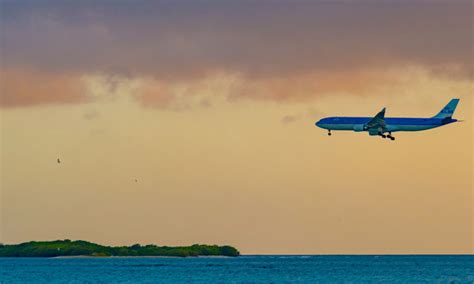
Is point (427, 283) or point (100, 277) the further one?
point (100, 277)

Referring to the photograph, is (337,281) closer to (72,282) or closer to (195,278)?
(195,278)

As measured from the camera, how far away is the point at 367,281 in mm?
181625

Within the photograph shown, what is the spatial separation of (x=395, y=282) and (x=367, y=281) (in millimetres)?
4612

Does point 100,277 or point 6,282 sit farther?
point 100,277

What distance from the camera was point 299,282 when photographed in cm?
17638

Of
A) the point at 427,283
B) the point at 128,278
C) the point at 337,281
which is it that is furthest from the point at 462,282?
the point at 128,278

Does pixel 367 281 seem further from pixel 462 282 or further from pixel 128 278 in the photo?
pixel 128 278

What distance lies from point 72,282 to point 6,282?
11409mm

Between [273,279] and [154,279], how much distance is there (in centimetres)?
2020

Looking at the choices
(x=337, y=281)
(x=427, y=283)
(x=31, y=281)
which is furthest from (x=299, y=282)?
(x=31, y=281)

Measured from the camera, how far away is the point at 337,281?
7111 inches

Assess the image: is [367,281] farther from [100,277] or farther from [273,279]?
[100,277]

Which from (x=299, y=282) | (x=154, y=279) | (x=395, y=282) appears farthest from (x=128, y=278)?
(x=395, y=282)

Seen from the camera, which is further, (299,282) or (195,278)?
(195,278)
